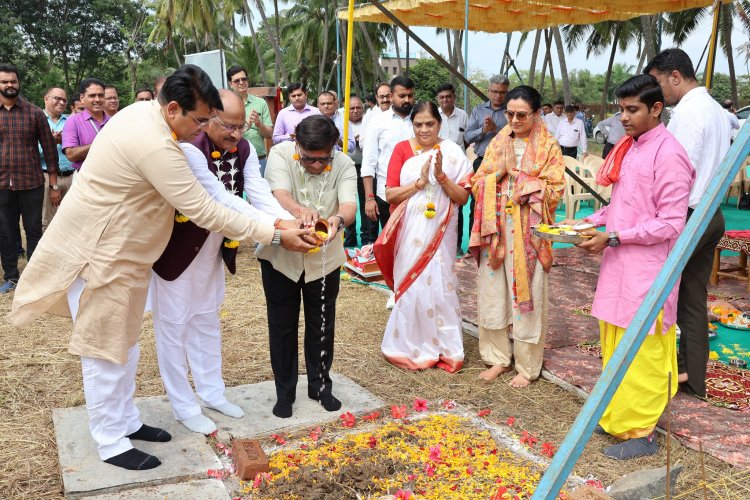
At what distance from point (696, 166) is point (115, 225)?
11.0 feet

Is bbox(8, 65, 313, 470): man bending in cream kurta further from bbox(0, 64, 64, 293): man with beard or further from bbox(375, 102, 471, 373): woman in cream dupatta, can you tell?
bbox(0, 64, 64, 293): man with beard

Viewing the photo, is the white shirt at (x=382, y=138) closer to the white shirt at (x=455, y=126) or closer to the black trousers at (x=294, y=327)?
the white shirt at (x=455, y=126)

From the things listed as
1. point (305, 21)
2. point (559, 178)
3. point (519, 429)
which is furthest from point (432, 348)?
point (305, 21)

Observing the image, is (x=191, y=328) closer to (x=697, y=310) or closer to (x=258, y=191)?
(x=258, y=191)

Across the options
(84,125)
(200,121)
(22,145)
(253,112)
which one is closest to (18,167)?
(22,145)

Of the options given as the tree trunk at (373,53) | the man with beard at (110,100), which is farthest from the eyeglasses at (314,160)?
the tree trunk at (373,53)

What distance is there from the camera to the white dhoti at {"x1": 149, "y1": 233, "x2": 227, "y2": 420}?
11.7ft

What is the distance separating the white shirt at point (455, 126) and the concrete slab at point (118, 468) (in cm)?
538

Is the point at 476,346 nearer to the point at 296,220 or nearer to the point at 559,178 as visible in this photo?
the point at 559,178

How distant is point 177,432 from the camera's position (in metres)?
3.72

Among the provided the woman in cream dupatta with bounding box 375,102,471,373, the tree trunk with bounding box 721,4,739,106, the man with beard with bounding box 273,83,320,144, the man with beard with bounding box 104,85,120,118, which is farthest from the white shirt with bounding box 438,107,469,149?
the tree trunk with bounding box 721,4,739,106

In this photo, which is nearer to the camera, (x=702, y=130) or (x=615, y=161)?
(x=615, y=161)

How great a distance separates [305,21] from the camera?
3616 cm

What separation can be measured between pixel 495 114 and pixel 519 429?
13.9ft
